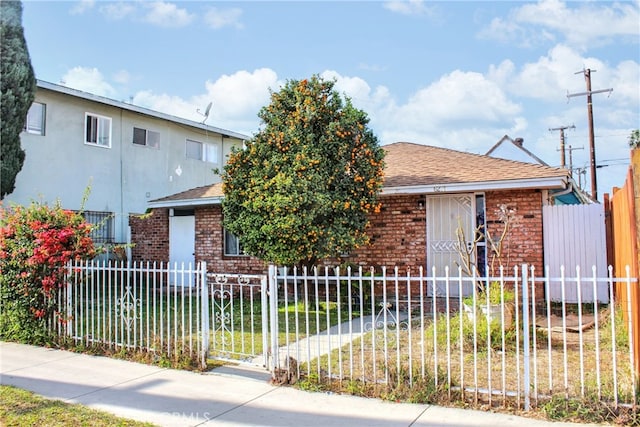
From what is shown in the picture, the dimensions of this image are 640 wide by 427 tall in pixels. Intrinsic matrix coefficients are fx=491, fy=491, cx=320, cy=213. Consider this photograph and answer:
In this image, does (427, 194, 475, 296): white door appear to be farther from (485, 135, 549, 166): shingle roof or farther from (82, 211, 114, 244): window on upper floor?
(485, 135, 549, 166): shingle roof

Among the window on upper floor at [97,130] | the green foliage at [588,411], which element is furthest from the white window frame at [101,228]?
the green foliage at [588,411]

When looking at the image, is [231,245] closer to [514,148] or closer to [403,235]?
[403,235]

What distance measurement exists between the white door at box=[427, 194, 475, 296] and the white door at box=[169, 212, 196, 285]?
6.98 metres

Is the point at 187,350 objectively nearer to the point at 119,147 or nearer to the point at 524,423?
the point at 524,423

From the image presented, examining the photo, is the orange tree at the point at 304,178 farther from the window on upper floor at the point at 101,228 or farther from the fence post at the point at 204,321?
the window on upper floor at the point at 101,228

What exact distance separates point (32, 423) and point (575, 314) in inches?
336

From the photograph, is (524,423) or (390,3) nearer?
(524,423)

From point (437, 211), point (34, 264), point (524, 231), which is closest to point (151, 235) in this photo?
point (34, 264)

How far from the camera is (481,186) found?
1012 cm

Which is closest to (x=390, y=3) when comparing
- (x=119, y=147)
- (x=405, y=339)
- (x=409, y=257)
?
(x=409, y=257)

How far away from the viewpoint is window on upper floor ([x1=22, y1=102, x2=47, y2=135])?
14.4m

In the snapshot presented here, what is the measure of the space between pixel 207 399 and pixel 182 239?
10095 mm

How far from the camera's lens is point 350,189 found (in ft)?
31.1

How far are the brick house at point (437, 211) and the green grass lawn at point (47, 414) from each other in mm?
6605
